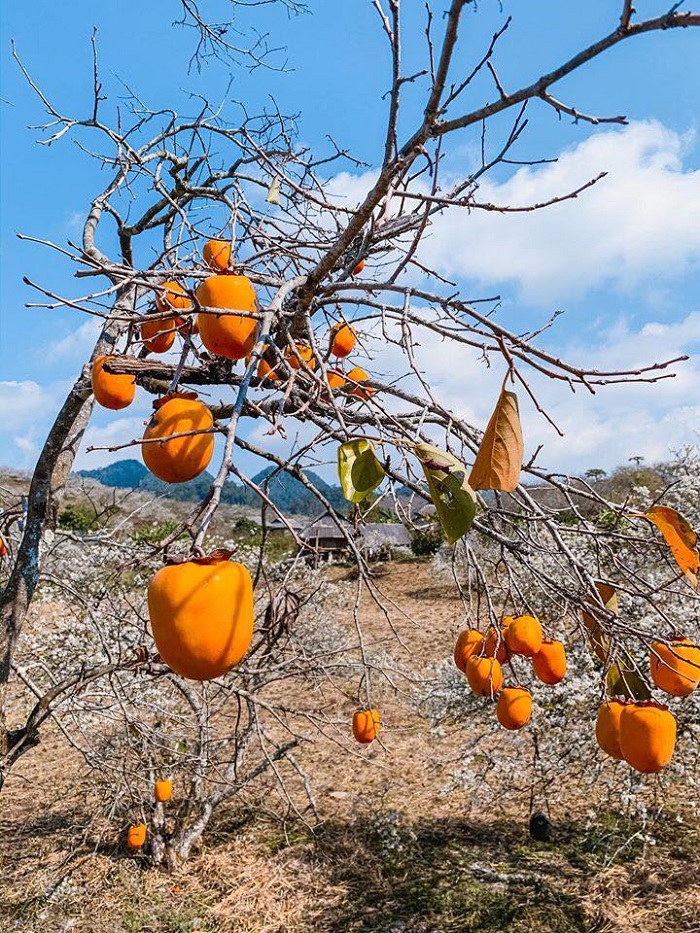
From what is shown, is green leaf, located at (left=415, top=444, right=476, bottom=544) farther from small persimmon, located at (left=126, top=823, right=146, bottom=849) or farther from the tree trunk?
small persimmon, located at (left=126, top=823, right=146, bottom=849)

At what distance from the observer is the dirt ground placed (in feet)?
10.1

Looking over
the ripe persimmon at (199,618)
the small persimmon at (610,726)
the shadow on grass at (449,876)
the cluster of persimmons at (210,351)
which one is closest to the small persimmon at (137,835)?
the shadow on grass at (449,876)

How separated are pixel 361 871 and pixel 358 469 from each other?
3395 mm

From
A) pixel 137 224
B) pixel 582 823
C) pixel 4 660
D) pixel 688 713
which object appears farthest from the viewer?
pixel 582 823

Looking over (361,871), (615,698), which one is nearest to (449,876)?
(361,871)

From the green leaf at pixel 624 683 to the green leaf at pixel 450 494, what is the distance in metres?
0.88

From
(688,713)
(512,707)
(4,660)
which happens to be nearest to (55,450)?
(4,660)

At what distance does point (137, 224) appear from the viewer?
241 centimetres

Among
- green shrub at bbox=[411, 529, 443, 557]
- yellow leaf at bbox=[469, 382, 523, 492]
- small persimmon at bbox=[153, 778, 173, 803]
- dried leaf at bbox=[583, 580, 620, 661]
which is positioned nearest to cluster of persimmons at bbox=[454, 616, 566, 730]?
dried leaf at bbox=[583, 580, 620, 661]

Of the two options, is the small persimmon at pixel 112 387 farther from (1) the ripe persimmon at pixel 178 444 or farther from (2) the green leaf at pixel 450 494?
(2) the green leaf at pixel 450 494

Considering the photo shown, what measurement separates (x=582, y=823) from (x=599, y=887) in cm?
78

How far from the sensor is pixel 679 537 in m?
1.09

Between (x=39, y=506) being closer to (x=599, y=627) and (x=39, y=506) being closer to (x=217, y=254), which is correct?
(x=217, y=254)

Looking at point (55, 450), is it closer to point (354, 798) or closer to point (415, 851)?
point (415, 851)
